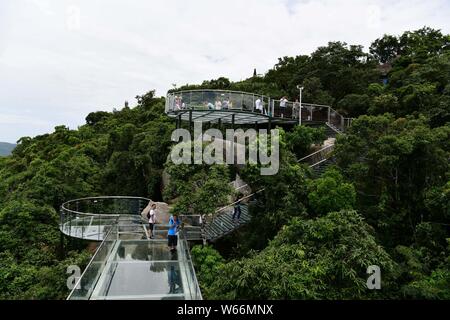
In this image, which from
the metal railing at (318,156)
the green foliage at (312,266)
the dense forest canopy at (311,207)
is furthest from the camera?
the metal railing at (318,156)

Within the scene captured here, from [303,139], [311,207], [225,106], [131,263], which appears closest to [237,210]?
[311,207]

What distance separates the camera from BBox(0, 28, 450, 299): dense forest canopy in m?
9.33

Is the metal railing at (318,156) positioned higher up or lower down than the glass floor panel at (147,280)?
higher up

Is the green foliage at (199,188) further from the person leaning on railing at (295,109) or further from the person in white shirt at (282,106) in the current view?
the person leaning on railing at (295,109)

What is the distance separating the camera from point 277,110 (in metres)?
21.1

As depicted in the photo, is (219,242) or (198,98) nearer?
(219,242)

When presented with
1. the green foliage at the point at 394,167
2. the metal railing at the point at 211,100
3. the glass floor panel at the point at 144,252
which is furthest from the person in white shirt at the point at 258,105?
the glass floor panel at the point at 144,252

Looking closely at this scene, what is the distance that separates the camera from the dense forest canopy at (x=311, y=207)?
933 cm

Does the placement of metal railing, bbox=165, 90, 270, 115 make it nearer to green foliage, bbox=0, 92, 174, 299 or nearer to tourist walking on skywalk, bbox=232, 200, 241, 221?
tourist walking on skywalk, bbox=232, 200, 241, 221

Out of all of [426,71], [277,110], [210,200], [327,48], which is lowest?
[210,200]

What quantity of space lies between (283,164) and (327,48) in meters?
21.2

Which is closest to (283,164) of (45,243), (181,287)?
(181,287)

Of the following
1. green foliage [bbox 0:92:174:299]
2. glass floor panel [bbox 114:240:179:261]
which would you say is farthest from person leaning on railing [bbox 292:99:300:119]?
glass floor panel [bbox 114:240:179:261]

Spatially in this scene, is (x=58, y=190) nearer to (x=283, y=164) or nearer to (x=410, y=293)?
(x=283, y=164)
